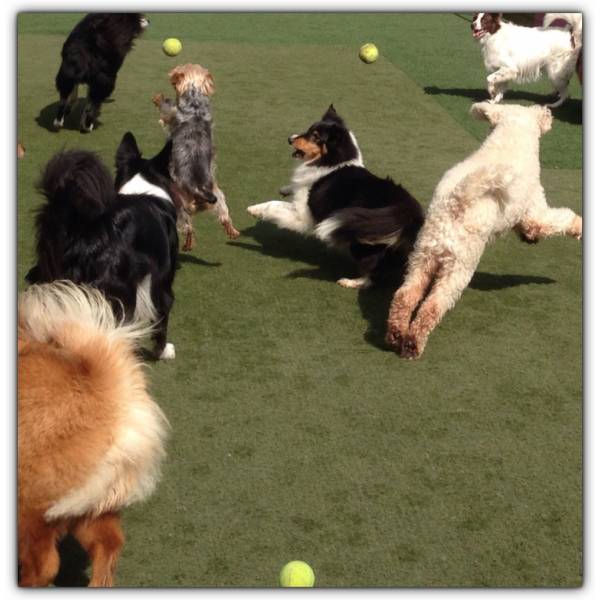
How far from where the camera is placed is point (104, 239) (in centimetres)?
466

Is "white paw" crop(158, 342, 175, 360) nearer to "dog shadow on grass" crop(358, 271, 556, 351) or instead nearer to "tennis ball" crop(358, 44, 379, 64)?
"dog shadow on grass" crop(358, 271, 556, 351)

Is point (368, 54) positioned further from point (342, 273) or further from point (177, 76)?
point (342, 273)

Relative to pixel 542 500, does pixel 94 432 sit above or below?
above

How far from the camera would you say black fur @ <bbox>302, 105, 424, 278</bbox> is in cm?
607

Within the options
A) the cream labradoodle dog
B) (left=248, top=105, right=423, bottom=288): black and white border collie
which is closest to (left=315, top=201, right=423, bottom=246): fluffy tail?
(left=248, top=105, right=423, bottom=288): black and white border collie

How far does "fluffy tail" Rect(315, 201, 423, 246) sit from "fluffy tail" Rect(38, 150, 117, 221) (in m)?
1.97

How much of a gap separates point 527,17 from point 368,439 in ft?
41.8

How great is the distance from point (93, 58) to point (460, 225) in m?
5.03

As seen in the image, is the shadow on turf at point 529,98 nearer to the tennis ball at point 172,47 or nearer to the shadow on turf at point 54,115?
the tennis ball at point 172,47

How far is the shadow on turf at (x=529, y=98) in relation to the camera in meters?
11.0

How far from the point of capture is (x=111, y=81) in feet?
30.6

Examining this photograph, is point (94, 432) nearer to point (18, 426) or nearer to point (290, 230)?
point (18, 426)

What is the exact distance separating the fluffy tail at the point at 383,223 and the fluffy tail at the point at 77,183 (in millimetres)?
1968

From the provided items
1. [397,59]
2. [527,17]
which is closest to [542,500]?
[397,59]
